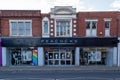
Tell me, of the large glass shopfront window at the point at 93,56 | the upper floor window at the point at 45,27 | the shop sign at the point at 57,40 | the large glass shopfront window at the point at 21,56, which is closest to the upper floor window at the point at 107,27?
the large glass shopfront window at the point at 93,56

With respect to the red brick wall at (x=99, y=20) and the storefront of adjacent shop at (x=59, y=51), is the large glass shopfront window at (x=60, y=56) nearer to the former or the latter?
the storefront of adjacent shop at (x=59, y=51)

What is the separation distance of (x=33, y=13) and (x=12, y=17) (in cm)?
289

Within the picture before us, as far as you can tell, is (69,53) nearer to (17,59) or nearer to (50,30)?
(50,30)

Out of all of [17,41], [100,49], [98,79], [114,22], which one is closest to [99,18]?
[114,22]

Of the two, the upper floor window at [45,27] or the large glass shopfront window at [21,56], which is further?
the large glass shopfront window at [21,56]

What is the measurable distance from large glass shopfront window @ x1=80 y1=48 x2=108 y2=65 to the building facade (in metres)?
0.56

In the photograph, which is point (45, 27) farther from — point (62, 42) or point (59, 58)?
point (59, 58)

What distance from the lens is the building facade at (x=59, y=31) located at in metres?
31.1

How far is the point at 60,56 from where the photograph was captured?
106ft

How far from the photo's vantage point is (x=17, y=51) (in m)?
32.2

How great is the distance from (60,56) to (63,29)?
389 cm

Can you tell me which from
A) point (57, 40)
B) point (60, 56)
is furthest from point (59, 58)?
point (57, 40)

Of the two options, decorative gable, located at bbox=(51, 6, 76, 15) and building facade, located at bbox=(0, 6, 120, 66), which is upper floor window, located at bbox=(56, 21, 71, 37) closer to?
building facade, located at bbox=(0, 6, 120, 66)

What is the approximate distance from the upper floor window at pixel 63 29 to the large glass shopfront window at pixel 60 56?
2.23m
